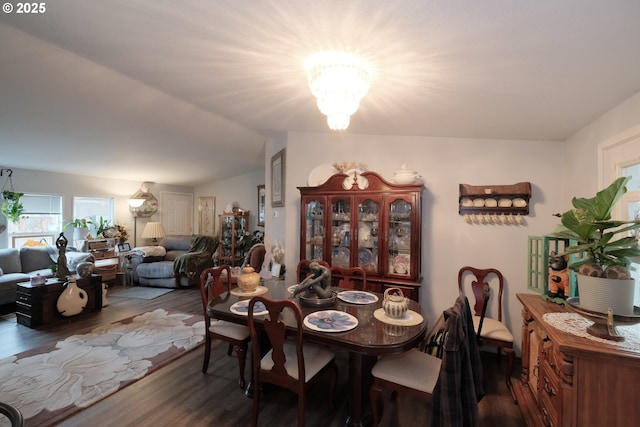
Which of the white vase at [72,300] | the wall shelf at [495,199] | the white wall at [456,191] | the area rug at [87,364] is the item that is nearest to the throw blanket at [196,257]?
the white vase at [72,300]

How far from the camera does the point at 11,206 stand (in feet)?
14.2

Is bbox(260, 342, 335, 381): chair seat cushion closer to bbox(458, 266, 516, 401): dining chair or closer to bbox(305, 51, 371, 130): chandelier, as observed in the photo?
bbox(458, 266, 516, 401): dining chair

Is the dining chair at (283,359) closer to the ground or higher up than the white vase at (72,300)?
higher up

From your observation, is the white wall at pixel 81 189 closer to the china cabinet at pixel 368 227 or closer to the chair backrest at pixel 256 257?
the chair backrest at pixel 256 257

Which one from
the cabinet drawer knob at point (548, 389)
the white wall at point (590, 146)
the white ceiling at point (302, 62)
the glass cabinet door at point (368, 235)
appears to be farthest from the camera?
the glass cabinet door at point (368, 235)

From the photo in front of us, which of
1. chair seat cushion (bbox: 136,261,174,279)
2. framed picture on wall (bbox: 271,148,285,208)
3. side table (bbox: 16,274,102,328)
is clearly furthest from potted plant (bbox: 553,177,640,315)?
chair seat cushion (bbox: 136,261,174,279)

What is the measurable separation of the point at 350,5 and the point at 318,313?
5.70 feet

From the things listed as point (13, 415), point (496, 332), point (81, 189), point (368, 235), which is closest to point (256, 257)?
point (368, 235)

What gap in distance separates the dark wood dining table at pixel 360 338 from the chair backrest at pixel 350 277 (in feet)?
1.43

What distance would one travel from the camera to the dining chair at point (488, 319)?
7.32ft

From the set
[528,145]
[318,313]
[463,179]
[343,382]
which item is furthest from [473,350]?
[528,145]

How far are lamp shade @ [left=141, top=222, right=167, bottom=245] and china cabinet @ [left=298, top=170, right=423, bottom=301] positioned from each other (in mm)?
4473

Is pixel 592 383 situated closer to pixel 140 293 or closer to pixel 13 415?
pixel 13 415

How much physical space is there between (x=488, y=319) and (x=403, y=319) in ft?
4.29
